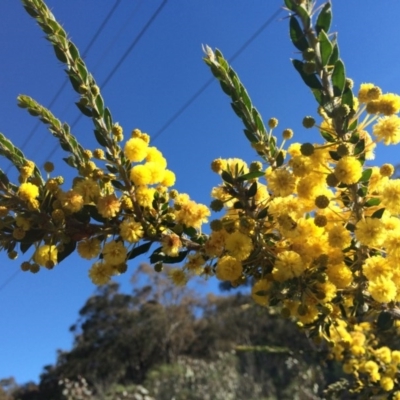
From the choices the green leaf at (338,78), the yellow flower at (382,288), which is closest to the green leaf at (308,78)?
the green leaf at (338,78)

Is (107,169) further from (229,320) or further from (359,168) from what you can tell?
(229,320)

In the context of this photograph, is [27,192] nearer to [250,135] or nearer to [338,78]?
[250,135]

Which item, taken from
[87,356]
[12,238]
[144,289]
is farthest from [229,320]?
[12,238]

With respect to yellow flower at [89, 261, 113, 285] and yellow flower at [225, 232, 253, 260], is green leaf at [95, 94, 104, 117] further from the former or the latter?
yellow flower at [225, 232, 253, 260]

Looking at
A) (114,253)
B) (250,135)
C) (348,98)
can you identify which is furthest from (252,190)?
(114,253)

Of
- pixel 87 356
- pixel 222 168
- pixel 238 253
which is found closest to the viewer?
pixel 238 253

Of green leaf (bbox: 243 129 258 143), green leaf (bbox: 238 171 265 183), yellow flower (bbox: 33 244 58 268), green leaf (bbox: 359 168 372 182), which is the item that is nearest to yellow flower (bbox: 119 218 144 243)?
yellow flower (bbox: 33 244 58 268)
